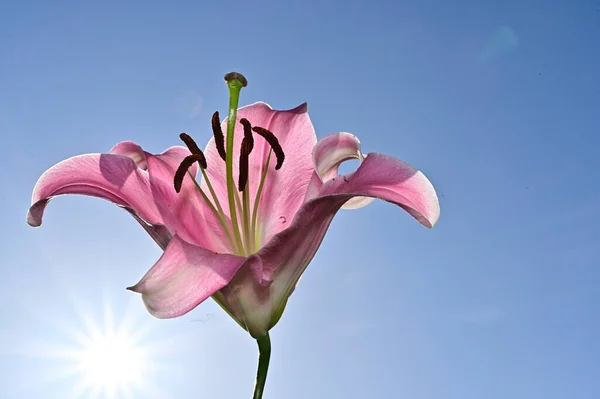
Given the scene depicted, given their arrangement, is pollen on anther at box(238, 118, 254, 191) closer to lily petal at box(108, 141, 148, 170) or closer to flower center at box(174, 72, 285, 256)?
flower center at box(174, 72, 285, 256)

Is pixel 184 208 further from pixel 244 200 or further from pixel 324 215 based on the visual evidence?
pixel 324 215

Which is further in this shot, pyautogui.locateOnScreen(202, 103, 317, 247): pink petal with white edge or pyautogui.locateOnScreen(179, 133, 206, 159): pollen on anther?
pyautogui.locateOnScreen(202, 103, 317, 247): pink petal with white edge

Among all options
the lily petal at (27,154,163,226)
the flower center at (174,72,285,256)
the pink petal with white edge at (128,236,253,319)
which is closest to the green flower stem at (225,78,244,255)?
the flower center at (174,72,285,256)

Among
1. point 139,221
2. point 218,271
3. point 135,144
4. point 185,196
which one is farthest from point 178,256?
point 135,144

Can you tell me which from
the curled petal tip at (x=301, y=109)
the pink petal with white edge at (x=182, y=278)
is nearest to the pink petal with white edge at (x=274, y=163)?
the curled petal tip at (x=301, y=109)

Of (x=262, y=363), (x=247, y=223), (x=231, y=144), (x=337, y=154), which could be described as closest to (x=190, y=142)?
(x=231, y=144)

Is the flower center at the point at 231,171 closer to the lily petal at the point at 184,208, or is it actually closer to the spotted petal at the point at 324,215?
the lily petal at the point at 184,208
